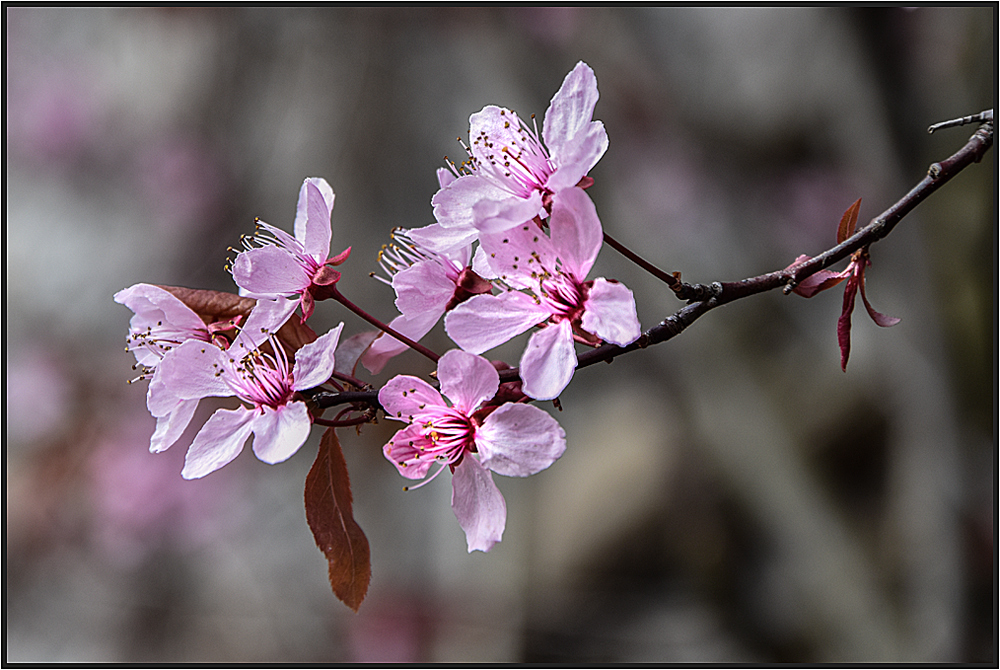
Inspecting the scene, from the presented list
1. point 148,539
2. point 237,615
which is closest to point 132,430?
point 148,539

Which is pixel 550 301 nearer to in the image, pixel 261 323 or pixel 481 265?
pixel 481 265

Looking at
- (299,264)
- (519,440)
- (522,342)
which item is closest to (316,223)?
(299,264)

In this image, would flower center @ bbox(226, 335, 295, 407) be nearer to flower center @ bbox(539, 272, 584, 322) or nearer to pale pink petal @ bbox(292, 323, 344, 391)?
pale pink petal @ bbox(292, 323, 344, 391)

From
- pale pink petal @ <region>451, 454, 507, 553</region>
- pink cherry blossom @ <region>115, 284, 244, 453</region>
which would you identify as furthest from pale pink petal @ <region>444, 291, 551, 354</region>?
pink cherry blossom @ <region>115, 284, 244, 453</region>

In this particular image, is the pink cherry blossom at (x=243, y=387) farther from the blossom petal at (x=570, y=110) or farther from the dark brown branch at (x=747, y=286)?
the blossom petal at (x=570, y=110)

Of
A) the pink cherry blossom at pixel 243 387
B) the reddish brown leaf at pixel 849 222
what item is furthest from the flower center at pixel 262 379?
the reddish brown leaf at pixel 849 222

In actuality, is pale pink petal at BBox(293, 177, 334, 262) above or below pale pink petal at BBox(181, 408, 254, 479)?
above
